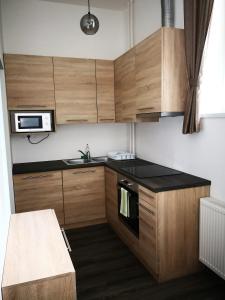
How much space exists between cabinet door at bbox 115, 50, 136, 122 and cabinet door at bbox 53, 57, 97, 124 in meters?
0.34

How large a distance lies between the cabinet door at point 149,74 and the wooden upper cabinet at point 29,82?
1217 millimetres

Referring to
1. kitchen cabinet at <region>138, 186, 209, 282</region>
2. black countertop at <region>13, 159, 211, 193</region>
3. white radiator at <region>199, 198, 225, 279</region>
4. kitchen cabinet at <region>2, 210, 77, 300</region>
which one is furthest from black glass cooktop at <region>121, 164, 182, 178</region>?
kitchen cabinet at <region>2, 210, 77, 300</region>

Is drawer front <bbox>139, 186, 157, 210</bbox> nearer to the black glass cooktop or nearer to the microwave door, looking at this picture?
the black glass cooktop

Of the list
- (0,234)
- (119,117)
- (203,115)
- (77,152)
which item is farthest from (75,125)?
(0,234)

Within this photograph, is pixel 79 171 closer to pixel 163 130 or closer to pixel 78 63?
pixel 163 130

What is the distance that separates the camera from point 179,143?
269 cm

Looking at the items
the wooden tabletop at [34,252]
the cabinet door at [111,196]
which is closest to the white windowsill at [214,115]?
the cabinet door at [111,196]

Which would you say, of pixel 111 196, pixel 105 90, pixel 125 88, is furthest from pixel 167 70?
pixel 111 196

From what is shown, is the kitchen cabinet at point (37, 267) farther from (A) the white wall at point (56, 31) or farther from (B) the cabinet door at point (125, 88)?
(A) the white wall at point (56, 31)

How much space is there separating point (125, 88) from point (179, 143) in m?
1.04

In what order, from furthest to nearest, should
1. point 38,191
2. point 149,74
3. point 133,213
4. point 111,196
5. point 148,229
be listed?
point 111,196
point 38,191
point 133,213
point 149,74
point 148,229

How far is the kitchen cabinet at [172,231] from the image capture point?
2.15 meters

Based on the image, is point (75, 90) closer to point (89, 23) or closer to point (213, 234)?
point (89, 23)

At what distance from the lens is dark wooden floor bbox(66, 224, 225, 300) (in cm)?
209
